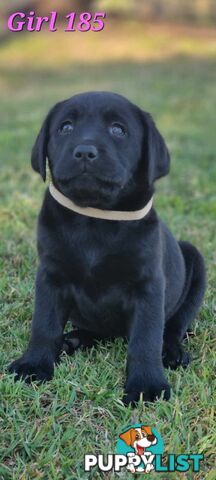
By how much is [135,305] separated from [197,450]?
2.13ft

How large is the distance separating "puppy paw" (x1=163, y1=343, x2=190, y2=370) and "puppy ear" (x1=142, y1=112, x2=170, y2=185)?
779mm

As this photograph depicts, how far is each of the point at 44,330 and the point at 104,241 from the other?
46cm

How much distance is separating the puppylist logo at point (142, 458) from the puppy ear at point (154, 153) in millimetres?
1009

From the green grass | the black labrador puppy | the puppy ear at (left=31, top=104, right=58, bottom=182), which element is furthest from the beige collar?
the green grass

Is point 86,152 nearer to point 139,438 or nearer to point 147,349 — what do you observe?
point 147,349

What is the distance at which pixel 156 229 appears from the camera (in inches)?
112

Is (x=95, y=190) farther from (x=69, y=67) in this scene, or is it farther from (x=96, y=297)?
(x=69, y=67)

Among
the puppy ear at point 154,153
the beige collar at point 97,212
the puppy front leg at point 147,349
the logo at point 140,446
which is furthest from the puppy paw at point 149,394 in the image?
the puppy ear at point 154,153

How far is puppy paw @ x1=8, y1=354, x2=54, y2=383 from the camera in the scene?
272cm

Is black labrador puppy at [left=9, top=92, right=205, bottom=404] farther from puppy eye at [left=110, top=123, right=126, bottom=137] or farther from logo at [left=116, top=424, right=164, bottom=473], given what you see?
logo at [left=116, top=424, right=164, bottom=473]

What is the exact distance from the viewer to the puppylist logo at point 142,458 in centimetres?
225

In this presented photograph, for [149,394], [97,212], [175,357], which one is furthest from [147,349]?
[97,212]

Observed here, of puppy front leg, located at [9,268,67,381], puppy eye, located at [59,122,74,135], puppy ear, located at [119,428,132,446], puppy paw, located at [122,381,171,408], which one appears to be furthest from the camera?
puppy front leg, located at [9,268,67,381]

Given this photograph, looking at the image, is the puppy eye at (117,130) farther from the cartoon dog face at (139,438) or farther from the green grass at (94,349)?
the cartoon dog face at (139,438)
